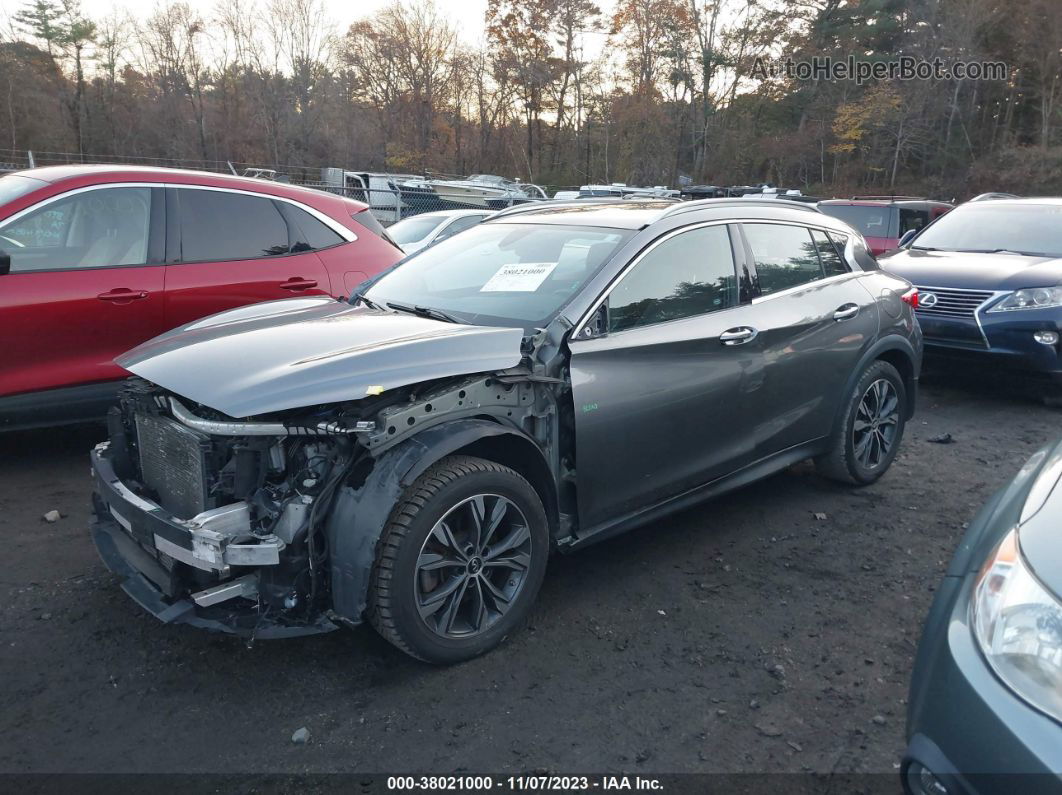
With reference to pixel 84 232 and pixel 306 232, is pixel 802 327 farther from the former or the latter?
pixel 84 232

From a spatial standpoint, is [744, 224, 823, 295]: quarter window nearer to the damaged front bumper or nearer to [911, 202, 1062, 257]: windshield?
the damaged front bumper

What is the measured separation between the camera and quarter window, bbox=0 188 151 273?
4785mm

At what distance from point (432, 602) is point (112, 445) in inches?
62.4

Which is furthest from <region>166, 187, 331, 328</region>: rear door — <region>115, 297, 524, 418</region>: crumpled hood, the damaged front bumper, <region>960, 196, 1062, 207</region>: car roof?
<region>960, 196, 1062, 207</region>: car roof

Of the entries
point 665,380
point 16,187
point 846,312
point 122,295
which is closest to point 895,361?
point 846,312

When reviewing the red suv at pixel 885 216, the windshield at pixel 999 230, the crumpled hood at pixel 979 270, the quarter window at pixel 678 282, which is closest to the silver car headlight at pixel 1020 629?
the quarter window at pixel 678 282

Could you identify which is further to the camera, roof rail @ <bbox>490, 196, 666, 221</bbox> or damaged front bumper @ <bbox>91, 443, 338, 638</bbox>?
roof rail @ <bbox>490, 196, 666, 221</bbox>

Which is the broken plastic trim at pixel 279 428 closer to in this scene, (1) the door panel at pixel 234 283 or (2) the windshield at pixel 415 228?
(1) the door panel at pixel 234 283

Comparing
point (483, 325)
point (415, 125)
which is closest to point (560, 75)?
point (415, 125)

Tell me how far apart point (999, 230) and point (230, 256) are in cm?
756

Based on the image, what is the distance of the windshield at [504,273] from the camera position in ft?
11.8

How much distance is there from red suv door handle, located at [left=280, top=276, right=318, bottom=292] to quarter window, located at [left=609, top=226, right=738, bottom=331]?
2909 mm

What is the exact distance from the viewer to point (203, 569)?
2.74 m

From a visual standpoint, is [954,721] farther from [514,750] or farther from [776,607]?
[776,607]
